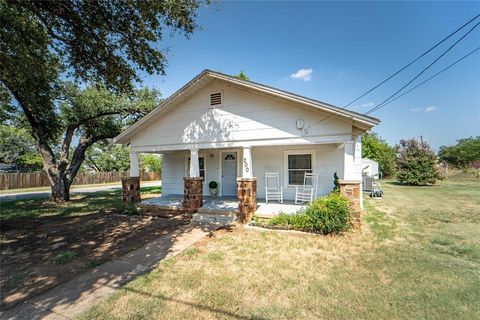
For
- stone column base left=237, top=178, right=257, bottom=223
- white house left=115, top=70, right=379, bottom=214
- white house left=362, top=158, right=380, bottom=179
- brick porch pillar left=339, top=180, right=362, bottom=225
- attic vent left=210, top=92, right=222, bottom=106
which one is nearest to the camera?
brick porch pillar left=339, top=180, right=362, bottom=225

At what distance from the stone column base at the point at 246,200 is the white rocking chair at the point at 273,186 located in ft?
6.37

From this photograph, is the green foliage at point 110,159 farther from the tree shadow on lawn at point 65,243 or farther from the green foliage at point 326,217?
the green foliage at point 326,217

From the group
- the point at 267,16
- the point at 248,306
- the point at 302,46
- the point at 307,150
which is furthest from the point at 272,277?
the point at 302,46

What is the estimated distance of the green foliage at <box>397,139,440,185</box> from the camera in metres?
18.0

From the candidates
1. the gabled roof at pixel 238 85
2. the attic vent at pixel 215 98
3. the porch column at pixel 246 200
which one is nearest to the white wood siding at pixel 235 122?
the attic vent at pixel 215 98

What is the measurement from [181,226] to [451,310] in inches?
231

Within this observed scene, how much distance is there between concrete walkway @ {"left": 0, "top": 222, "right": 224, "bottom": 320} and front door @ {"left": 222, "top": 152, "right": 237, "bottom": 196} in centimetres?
508

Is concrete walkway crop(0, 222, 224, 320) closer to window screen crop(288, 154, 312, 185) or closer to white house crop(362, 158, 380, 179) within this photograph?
window screen crop(288, 154, 312, 185)

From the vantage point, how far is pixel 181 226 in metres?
6.70

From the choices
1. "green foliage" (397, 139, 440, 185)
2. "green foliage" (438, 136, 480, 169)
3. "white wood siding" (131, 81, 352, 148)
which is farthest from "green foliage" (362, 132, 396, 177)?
"white wood siding" (131, 81, 352, 148)

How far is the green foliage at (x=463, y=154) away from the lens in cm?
2993

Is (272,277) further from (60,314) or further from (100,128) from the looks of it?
(100,128)

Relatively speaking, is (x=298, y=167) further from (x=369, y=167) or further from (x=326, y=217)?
(x=369, y=167)

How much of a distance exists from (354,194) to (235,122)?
4200 millimetres
